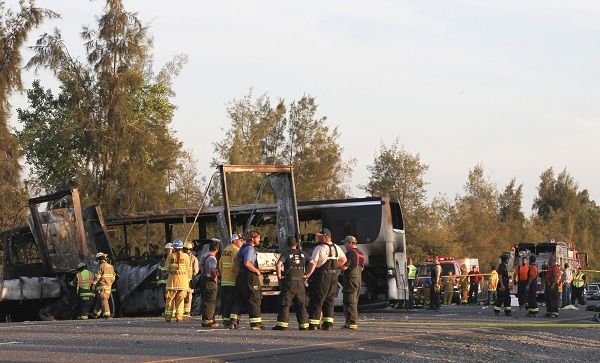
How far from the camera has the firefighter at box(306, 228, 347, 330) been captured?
19.7 m

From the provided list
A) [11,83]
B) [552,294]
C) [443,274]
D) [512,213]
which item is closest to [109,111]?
[11,83]

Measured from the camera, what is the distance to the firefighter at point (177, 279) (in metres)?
21.8

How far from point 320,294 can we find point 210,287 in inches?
96.2

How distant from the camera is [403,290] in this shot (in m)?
29.3

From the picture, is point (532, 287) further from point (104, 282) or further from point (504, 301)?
point (104, 282)

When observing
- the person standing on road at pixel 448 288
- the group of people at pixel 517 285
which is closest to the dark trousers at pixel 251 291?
the group of people at pixel 517 285

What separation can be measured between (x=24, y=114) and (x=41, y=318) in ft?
72.7

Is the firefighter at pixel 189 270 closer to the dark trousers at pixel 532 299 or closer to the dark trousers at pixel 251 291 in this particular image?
the dark trousers at pixel 251 291

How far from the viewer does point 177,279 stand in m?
21.8

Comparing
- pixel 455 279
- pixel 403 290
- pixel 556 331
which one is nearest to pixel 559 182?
pixel 455 279

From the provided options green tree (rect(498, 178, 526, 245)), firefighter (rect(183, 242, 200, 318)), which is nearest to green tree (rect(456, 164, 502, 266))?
green tree (rect(498, 178, 526, 245))

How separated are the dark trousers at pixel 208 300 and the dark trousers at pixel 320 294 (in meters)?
2.02

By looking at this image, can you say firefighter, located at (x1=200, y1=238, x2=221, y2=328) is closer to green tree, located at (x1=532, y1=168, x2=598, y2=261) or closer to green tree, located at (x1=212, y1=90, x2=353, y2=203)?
green tree, located at (x1=212, y1=90, x2=353, y2=203)

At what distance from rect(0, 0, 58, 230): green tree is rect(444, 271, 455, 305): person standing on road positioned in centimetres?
1750
